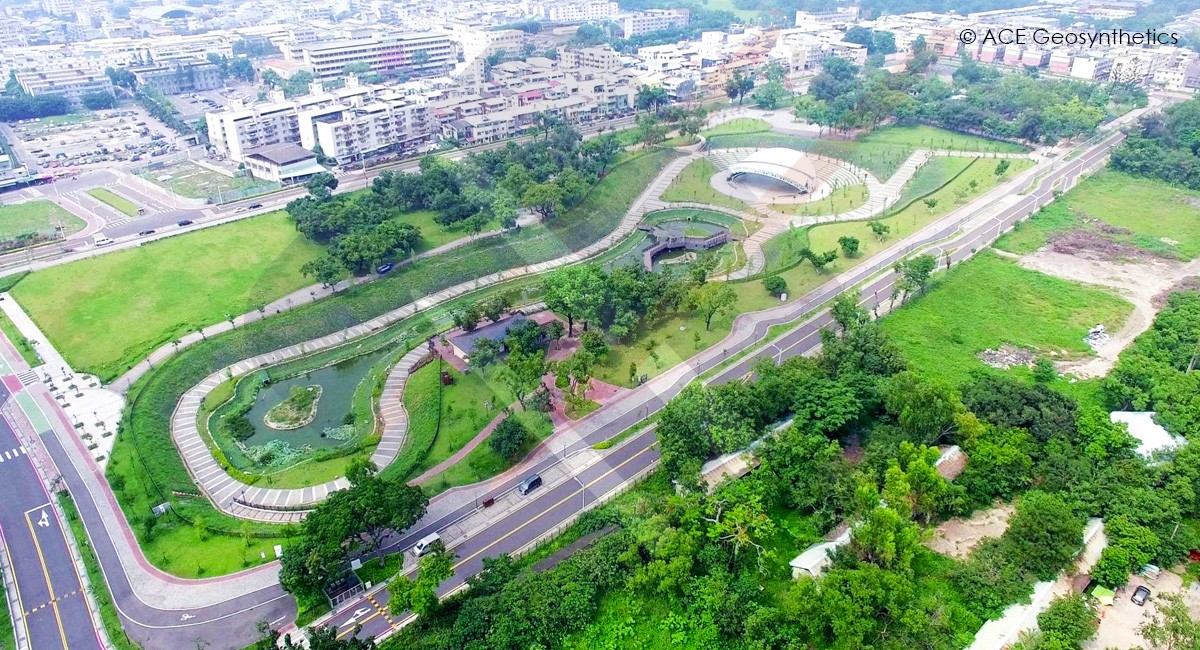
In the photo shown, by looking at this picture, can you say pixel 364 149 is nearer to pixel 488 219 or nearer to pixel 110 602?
pixel 488 219

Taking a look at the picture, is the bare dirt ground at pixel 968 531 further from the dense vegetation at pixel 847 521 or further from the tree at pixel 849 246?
the tree at pixel 849 246

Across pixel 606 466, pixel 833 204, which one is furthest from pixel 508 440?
pixel 833 204

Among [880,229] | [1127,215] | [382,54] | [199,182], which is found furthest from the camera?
[382,54]

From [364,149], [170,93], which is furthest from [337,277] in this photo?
[170,93]

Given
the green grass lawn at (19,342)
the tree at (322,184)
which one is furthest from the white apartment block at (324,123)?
the green grass lawn at (19,342)

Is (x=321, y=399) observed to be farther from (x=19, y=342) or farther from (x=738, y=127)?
(x=738, y=127)

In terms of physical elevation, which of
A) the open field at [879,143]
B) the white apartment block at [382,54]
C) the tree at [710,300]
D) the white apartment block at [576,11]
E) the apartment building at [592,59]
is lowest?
the tree at [710,300]

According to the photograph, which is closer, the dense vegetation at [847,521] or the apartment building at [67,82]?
the dense vegetation at [847,521]

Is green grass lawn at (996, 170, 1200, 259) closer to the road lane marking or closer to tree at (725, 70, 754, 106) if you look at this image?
tree at (725, 70, 754, 106)
